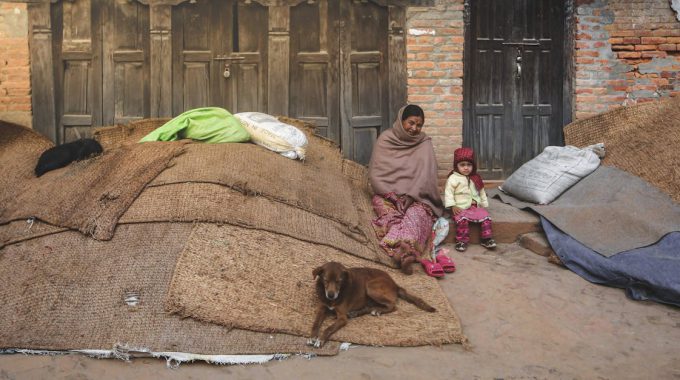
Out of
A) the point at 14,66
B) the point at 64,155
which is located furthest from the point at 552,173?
the point at 14,66

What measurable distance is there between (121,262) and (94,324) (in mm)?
514

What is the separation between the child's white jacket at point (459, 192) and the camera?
5465 millimetres

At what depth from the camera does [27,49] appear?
6.56 metres

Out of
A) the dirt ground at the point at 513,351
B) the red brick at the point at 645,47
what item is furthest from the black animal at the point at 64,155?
the red brick at the point at 645,47

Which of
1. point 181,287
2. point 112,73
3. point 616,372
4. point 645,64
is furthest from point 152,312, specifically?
point 645,64

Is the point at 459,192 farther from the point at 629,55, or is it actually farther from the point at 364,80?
the point at 629,55

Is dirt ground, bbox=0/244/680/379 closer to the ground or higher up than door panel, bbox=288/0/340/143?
closer to the ground

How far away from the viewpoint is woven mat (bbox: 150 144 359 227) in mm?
4766

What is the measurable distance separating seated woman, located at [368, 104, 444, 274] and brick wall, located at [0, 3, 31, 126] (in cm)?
368

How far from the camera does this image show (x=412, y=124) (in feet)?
18.8

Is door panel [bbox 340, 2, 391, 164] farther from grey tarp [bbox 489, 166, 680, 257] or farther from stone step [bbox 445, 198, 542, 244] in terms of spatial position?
grey tarp [bbox 489, 166, 680, 257]

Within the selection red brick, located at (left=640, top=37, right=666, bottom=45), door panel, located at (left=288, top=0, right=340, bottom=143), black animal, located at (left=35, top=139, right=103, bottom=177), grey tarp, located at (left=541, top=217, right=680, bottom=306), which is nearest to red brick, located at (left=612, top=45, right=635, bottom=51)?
red brick, located at (left=640, top=37, right=666, bottom=45)

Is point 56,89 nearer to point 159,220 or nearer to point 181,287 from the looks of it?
point 159,220

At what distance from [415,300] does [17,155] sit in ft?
12.6
